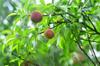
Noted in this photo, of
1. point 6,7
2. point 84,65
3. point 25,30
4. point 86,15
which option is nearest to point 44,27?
point 25,30

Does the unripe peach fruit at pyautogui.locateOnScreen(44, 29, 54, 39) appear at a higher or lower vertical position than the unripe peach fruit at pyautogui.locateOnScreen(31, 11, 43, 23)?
lower

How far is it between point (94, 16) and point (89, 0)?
6cm

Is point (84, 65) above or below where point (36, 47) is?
below

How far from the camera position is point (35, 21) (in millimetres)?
1289

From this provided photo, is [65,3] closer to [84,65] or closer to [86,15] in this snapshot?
[86,15]

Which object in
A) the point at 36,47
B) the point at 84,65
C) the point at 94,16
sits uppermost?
the point at 94,16

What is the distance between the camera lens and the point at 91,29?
1381 millimetres

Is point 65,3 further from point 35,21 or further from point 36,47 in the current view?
point 36,47

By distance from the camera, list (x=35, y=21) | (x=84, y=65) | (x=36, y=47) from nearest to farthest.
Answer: (x=35, y=21) < (x=36, y=47) < (x=84, y=65)

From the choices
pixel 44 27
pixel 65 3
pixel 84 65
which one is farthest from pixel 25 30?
pixel 84 65

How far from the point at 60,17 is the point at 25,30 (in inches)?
5.9

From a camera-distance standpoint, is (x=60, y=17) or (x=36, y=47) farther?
(x=36, y=47)

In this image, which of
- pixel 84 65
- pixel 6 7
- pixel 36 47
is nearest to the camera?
pixel 36 47

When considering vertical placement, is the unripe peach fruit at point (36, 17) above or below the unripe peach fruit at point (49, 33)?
above
